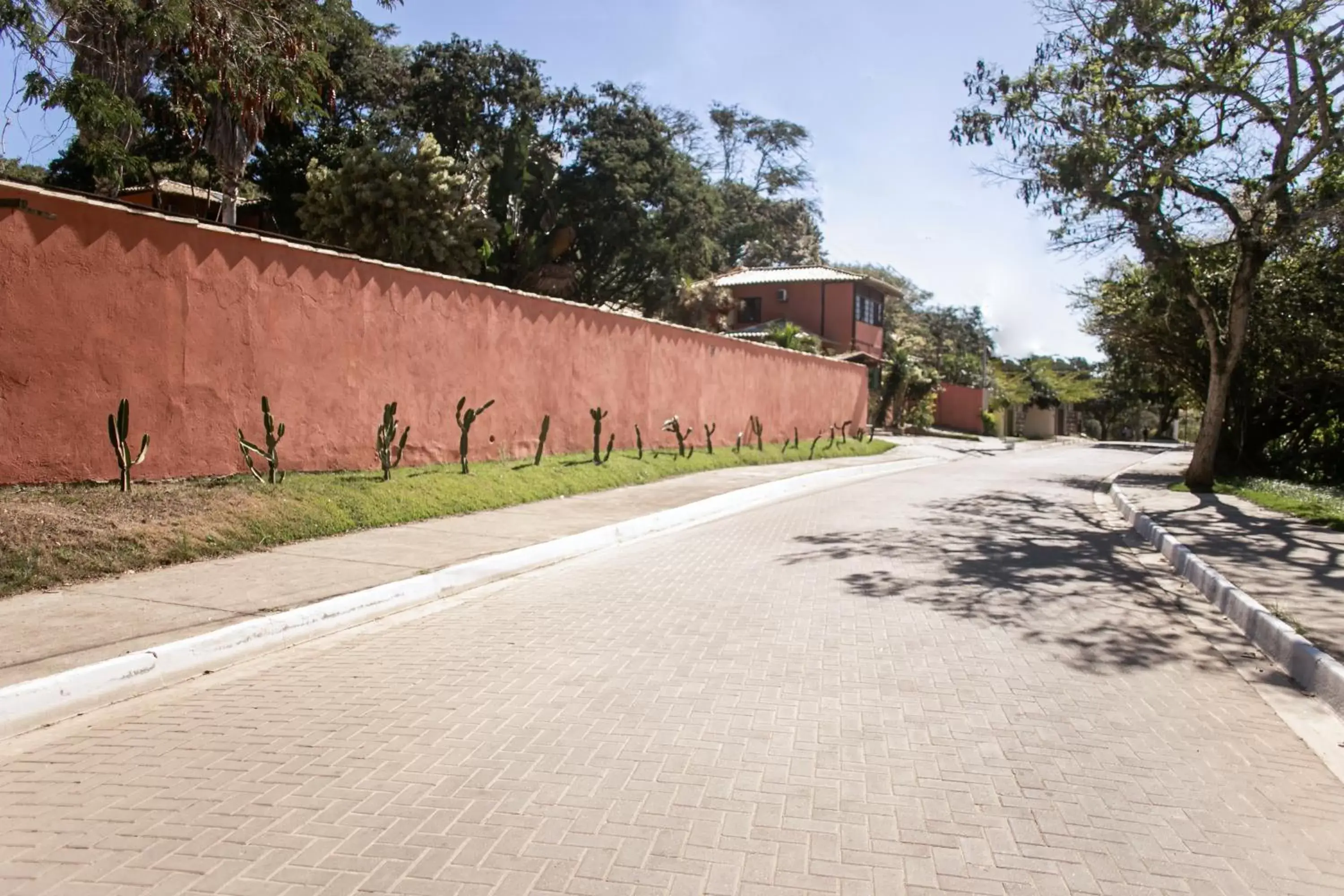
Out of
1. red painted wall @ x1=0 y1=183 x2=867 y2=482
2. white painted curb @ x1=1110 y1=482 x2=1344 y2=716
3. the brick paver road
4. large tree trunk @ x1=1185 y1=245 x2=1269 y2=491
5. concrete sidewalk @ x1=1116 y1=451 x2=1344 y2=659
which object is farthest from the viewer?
large tree trunk @ x1=1185 y1=245 x2=1269 y2=491

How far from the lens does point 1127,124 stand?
15.6 m

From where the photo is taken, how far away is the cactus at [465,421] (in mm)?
13172

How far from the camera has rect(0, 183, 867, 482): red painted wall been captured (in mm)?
8664

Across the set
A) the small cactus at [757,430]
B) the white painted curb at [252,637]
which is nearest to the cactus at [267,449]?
the white painted curb at [252,637]

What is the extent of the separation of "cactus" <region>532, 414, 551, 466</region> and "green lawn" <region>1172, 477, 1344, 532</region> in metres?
10.6

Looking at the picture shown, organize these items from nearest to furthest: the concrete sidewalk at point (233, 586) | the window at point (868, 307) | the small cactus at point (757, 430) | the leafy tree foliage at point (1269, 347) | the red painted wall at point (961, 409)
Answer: the concrete sidewalk at point (233, 586), the leafy tree foliage at point (1269, 347), the small cactus at point (757, 430), the window at point (868, 307), the red painted wall at point (961, 409)

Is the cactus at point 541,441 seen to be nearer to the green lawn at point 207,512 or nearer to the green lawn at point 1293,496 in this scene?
the green lawn at point 207,512

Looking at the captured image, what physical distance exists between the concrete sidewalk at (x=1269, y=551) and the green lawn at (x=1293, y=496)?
8.2 inches

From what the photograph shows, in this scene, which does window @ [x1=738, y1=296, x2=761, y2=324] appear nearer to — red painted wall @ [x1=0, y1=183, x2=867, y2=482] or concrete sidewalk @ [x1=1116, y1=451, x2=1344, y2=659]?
red painted wall @ [x1=0, y1=183, x2=867, y2=482]

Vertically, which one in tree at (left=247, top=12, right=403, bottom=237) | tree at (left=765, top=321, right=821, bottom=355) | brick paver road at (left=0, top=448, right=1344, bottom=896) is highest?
tree at (left=247, top=12, right=403, bottom=237)

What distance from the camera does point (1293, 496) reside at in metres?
16.4

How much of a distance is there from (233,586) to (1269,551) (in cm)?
1018

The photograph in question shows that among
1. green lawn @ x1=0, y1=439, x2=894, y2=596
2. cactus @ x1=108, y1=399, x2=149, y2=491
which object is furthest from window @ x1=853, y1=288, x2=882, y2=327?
cactus @ x1=108, y1=399, x2=149, y2=491

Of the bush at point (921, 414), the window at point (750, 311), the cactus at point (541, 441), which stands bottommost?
the cactus at point (541, 441)
